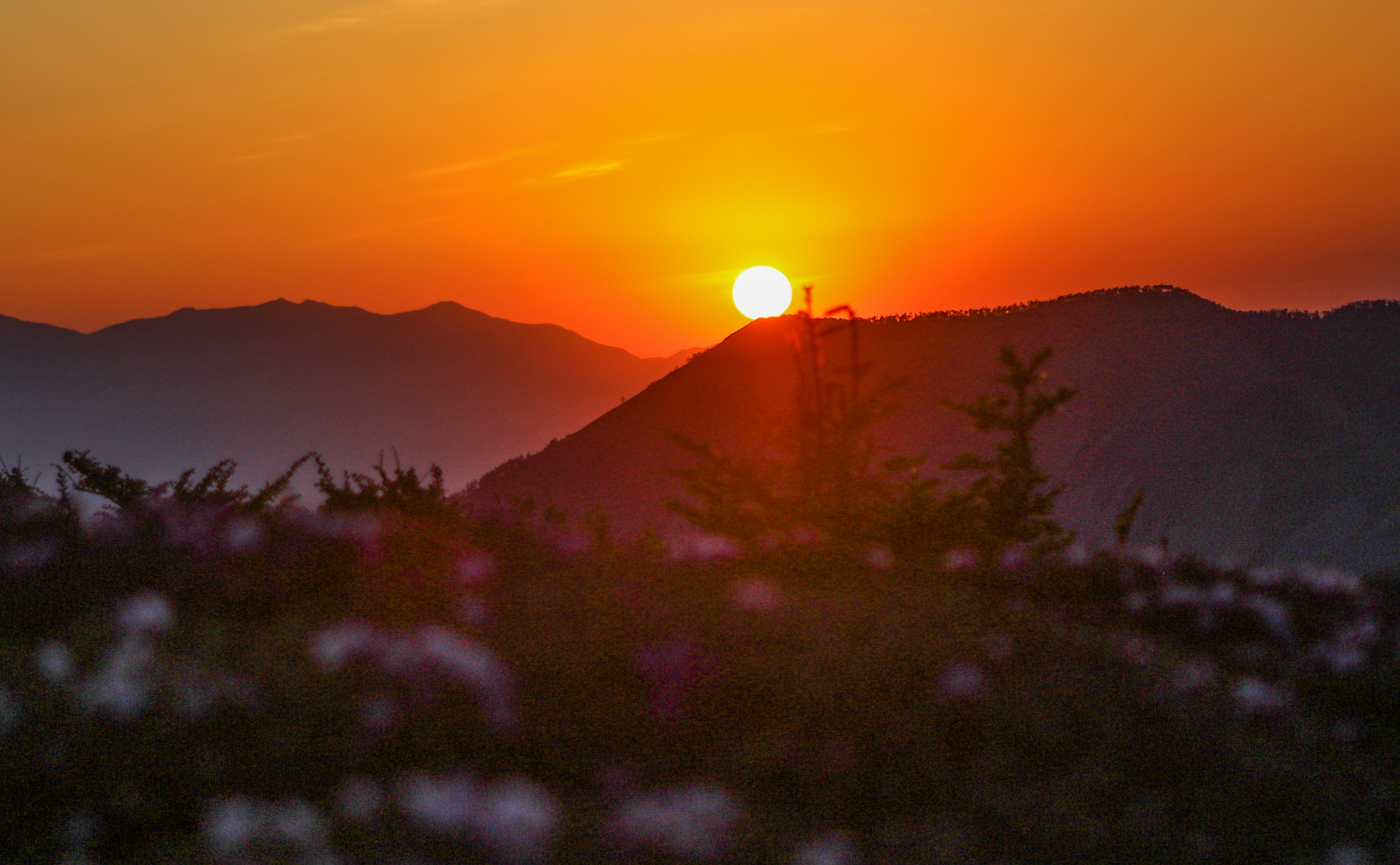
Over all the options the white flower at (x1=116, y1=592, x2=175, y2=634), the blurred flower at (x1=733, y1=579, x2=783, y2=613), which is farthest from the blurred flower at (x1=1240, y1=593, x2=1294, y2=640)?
the white flower at (x1=116, y1=592, x2=175, y2=634)

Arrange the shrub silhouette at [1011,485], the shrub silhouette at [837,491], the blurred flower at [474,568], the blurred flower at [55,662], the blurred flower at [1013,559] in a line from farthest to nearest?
the shrub silhouette at [1011,485], the shrub silhouette at [837,491], the blurred flower at [1013,559], the blurred flower at [474,568], the blurred flower at [55,662]

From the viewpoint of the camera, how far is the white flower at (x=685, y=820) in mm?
2246

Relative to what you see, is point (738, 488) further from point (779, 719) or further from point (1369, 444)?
point (1369, 444)

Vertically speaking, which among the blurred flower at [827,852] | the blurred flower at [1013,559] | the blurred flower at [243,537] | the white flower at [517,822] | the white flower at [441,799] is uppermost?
the blurred flower at [243,537]

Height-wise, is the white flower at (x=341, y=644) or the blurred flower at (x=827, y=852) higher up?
the white flower at (x=341, y=644)

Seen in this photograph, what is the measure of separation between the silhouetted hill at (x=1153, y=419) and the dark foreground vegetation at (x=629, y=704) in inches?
731

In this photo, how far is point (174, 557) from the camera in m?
3.66

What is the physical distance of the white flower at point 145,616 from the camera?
10.2 feet

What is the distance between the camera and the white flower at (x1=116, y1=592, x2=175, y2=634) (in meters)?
3.09

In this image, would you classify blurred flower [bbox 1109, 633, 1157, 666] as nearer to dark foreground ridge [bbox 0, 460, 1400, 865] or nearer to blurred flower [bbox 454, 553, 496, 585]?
dark foreground ridge [bbox 0, 460, 1400, 865]

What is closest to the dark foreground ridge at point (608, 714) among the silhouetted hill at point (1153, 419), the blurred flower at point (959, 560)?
the blurred flower at point (959, 560)

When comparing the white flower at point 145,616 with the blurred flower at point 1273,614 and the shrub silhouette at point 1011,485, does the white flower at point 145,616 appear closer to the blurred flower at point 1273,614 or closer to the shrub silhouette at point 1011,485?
the shrub silhouette at point 1011,485

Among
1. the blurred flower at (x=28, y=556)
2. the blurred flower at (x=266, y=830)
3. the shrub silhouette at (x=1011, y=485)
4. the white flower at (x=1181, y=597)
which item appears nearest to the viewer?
the blurred flower at (x=266, y=830)

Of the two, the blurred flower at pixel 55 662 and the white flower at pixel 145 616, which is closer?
the blurred flower at pixel 55 662
